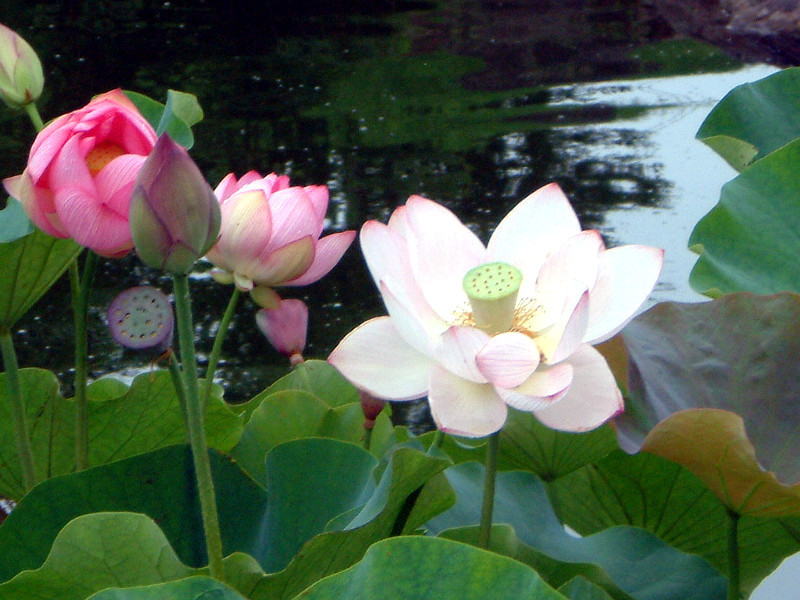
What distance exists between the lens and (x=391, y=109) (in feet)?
9.88

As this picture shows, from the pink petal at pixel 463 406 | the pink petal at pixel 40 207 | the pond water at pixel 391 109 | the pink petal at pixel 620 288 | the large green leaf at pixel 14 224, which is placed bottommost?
the pond water at pixel 391 109

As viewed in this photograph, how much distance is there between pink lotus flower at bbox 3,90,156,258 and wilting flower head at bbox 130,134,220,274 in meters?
0.06

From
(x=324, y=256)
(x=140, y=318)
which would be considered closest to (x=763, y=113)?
(x=324, y=256)

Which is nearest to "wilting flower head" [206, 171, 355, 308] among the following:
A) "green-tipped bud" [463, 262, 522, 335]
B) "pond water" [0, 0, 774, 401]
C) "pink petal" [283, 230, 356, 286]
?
"pink petal" [283, 230, 356, 286]

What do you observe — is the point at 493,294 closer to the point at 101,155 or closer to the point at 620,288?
the point at 620,288

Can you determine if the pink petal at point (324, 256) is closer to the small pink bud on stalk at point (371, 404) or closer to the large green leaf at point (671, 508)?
the small pink bud on stalk at point (371, 404)

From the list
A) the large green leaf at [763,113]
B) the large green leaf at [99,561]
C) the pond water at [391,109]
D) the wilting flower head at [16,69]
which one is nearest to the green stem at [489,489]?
the large green leaf at [99,561]

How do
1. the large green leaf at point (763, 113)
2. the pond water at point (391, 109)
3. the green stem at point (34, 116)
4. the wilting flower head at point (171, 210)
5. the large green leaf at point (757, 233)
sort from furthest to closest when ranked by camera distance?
the pond water at point (391, 109), the large green leaf at point (763, 113), the large green leaf at point (757, 233), the green stem at point (34, 116), the wilting flower head at point (171, 210)

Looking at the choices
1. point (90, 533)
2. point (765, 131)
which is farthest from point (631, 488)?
point (765, 131)

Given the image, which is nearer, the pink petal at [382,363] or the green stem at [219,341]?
the pink petal at [382,363]

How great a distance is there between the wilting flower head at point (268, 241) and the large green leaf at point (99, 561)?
127mm

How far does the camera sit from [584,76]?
333 centimetres

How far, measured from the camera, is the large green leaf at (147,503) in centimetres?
47

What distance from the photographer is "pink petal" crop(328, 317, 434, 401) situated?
387 mm
